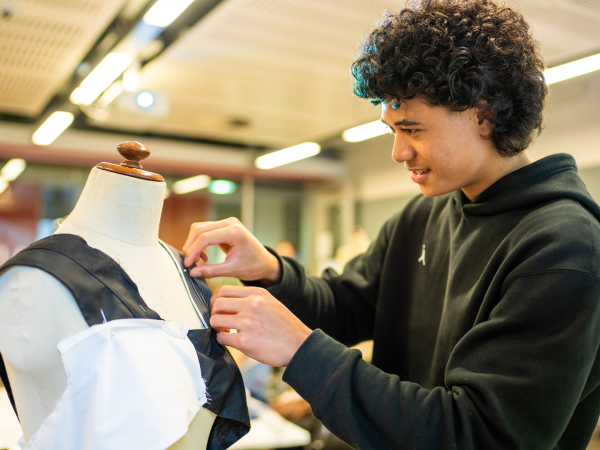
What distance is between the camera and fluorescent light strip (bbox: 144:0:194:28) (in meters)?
2.87

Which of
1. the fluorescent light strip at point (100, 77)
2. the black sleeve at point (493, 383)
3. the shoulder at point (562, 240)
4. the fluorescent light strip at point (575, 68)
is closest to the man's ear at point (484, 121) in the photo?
the shoulder at point (562, 240)

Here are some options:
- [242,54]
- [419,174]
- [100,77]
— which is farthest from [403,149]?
[100,77]

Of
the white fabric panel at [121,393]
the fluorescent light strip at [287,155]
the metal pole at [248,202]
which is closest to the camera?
the white fabric panel at [121,393]

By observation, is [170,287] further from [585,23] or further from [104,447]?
[585,23]

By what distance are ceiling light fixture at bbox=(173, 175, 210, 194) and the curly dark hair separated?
6.47 m

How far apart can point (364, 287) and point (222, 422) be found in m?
0.63

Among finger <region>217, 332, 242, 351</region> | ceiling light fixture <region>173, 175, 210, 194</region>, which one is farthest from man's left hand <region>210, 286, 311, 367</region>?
ceiling light fixture <region>173, 175, 210, 194</region>

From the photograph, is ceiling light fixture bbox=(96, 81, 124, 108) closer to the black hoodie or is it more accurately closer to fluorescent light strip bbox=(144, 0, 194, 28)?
fluorescent light strip bbox=(144, 0, 194, 28)

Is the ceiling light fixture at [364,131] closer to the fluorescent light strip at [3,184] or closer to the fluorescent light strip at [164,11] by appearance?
the fluorescent light strip at [164,11]

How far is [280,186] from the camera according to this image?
26.8ft

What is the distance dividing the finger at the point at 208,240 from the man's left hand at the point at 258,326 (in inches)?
7.1

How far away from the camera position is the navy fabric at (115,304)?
82cm

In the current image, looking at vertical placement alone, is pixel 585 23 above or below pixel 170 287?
above

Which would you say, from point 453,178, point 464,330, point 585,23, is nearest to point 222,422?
point 464,330
